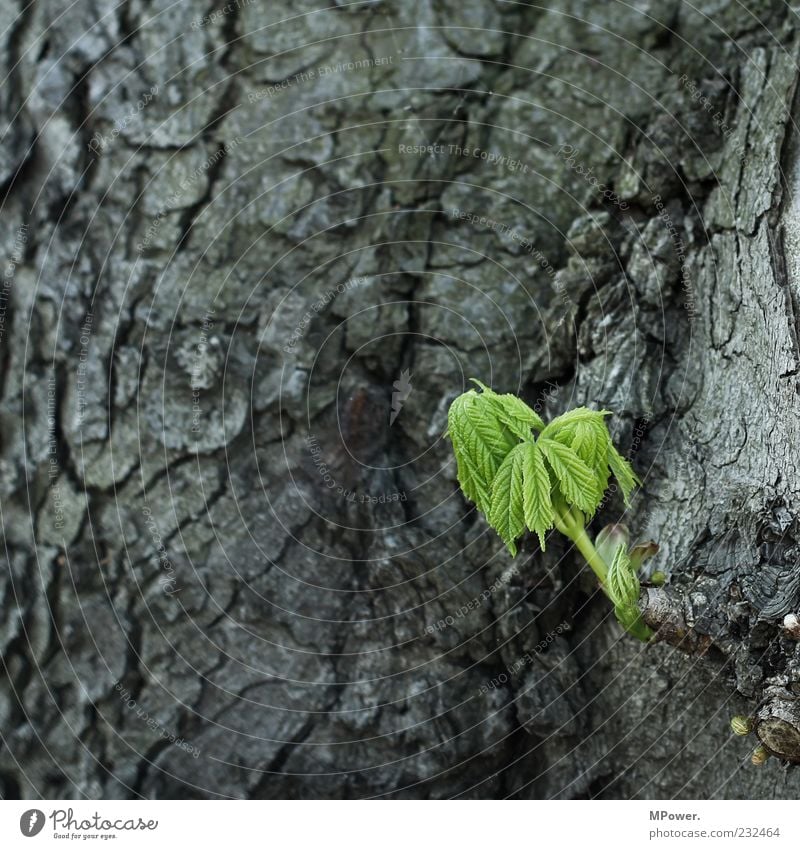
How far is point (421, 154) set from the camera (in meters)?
1.29

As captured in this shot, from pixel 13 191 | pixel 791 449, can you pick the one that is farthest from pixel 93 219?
pixel 791 449

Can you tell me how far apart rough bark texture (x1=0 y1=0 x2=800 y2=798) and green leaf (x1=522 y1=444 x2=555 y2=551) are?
0.23m

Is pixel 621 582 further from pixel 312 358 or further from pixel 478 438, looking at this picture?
pixel 312 358

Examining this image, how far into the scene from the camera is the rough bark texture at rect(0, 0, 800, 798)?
1271mm

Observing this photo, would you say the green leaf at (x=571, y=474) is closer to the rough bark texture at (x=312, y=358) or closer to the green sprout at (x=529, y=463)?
the green sprout at (x=529, y=463)

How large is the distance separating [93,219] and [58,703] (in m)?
0.65

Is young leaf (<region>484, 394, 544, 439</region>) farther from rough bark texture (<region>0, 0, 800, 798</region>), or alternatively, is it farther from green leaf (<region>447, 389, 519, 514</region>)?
rough bark texture (<region>0, 0, 800, 798</region>)

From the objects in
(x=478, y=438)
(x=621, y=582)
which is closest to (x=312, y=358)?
(x=478, y=438)

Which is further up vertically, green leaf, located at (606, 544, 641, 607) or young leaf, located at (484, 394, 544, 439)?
young leaf, located at (484, 394, 544, 439)

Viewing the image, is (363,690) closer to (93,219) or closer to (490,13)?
(93,219)

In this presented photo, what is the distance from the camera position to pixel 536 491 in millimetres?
1048

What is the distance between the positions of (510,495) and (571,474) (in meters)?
0.07

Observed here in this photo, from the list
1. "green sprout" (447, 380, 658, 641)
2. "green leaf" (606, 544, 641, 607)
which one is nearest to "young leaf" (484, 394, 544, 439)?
"green sprout" (447, 380, 658, 641)

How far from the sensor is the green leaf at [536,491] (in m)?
1.04
